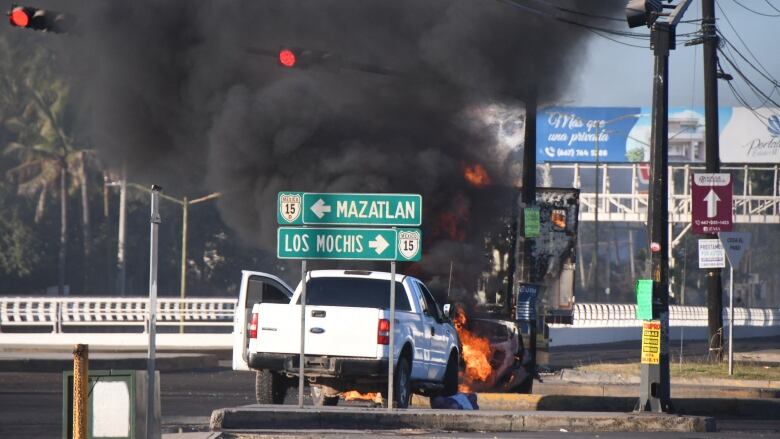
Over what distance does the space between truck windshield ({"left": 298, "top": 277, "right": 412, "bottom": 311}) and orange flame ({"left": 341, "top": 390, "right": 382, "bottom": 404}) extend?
137 centimetres

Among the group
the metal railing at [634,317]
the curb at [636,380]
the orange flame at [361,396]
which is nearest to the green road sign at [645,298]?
the orange flame at [361,396]

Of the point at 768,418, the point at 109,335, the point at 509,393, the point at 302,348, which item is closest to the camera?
the point at 302,348

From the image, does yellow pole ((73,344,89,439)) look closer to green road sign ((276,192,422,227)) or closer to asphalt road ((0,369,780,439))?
asphalt road ((0,369,780,439))

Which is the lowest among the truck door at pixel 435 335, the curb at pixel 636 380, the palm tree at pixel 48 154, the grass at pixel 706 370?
the curb at pixel 636 380

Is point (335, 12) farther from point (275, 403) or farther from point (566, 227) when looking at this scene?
point (275, 403)

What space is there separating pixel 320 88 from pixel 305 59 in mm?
6490

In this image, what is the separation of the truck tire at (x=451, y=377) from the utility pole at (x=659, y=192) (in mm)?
2705

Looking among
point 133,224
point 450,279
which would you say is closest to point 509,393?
point 450,279

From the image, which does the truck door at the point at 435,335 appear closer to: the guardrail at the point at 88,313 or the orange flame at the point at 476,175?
the orange flame at the point at 476,175

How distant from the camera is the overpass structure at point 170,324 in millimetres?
32188

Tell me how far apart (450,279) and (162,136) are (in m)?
8.83

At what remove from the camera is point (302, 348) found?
13984mm

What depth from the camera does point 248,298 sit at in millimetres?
16141

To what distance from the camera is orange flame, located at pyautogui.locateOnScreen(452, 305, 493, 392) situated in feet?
61.8
